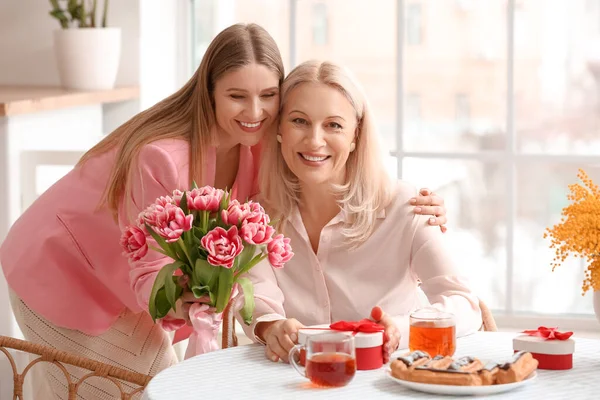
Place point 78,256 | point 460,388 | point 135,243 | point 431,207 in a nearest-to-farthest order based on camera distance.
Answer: point 460,388 < point 135,243 < point 431,207 < point 78,256

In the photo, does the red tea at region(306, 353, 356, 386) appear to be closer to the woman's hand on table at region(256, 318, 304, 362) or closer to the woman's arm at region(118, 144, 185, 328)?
the woman's hand on table at region(256, 318, 304, 362)

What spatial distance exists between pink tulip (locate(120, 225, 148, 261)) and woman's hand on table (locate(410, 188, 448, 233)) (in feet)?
2.41

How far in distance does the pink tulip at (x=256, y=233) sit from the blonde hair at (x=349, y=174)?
443 millimetres

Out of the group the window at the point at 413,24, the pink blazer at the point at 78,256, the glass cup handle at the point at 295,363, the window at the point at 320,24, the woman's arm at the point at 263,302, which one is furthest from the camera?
the window at the point at 320,24

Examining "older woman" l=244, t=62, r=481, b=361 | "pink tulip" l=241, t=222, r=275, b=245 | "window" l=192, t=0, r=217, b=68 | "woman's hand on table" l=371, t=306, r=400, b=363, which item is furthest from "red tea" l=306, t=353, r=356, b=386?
"window" l=192, t=0, r=217, b=68

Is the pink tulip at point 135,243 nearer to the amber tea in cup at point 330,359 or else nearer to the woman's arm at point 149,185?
the woman's arm at point 149,185

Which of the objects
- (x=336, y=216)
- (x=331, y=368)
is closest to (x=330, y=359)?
(x=331, y=368)

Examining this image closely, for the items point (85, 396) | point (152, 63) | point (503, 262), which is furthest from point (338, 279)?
point (152, 63)

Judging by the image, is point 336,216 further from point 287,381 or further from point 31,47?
point 31,47

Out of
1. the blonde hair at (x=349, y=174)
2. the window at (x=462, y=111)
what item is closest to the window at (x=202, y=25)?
the window at (x=462, y=111)

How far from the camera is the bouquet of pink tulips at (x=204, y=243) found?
2203mm

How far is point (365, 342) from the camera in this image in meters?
2.20

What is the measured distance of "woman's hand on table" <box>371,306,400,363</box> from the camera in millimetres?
2254

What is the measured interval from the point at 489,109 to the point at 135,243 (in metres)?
2.20
